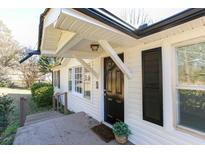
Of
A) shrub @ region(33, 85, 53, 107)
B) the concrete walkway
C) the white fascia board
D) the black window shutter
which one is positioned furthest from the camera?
shrub @ region(33, 85, 53, 107)

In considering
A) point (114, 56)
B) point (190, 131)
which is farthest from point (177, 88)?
point (114, 56)

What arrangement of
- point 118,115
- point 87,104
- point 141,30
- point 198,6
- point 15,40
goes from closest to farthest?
point 198,6
point 141,30
point 118,115
point 87,104
point 15,40

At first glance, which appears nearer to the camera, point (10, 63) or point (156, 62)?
point (156, 62)

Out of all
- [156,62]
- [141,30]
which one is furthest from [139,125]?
[141,30]

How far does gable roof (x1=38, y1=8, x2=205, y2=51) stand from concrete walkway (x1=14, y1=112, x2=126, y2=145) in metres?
2.58

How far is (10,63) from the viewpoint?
2045cm

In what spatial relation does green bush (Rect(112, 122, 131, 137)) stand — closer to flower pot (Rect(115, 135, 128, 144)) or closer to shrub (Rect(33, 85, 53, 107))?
flower pot (Rect(115, 135, 128, 144))

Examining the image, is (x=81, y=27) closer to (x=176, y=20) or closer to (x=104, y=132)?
(x=176, y=20)

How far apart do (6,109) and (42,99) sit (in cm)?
456

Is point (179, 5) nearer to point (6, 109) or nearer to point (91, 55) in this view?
point (91, 55)

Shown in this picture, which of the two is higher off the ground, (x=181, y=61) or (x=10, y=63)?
(x=10, y=63)

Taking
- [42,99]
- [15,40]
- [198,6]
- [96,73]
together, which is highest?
[15,40]

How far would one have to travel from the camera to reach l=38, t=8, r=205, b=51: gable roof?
2.14m

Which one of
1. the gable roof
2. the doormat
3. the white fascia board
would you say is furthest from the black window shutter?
the doormat
